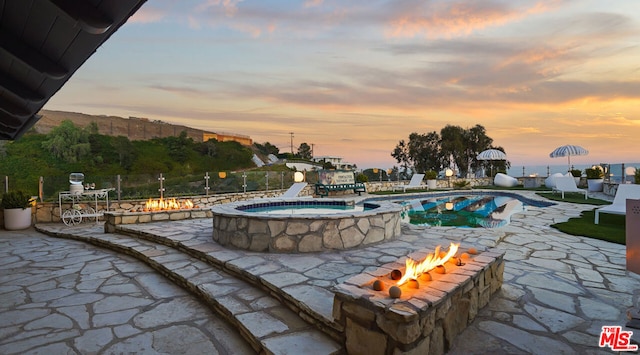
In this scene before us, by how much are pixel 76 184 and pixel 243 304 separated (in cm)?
834

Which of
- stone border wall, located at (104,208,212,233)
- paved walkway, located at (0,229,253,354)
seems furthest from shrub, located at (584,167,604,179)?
paved walkway, located at (0,229,253,354)

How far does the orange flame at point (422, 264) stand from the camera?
2477 millimetres

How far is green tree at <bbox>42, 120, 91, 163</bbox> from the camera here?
27.4 meters

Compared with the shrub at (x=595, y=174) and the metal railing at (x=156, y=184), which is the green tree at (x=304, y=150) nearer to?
the metal railing at (x=156, y=184)

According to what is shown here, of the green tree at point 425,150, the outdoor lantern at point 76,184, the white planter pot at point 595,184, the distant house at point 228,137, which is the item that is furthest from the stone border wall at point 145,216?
the distant house at point 228,137

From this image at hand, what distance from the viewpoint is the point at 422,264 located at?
106 inches

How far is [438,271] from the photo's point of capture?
273 cm

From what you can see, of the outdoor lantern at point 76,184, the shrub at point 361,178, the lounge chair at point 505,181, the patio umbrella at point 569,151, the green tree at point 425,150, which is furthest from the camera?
the green tree at point 425,150

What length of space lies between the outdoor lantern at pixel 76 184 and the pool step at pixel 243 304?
4736 millimetres

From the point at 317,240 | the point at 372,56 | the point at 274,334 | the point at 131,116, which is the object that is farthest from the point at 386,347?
the point at 131,116

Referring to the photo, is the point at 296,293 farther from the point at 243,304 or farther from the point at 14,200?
the point at 14,200

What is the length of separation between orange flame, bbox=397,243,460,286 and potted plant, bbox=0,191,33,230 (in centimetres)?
1003

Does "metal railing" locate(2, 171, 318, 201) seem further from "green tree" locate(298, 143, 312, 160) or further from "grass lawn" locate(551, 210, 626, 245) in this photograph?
"green tree" locate(298, 143, 312, 160)

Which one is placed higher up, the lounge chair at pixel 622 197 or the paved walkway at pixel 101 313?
the lounge chair at pixel 622 197
